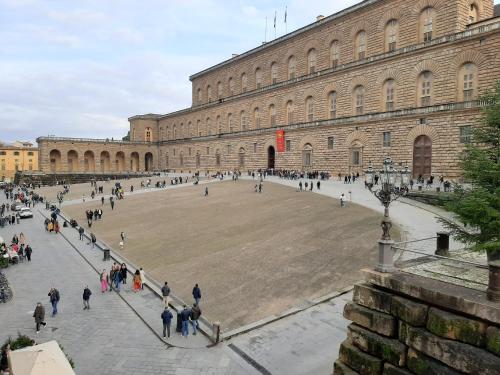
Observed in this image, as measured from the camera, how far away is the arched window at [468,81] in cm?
2970

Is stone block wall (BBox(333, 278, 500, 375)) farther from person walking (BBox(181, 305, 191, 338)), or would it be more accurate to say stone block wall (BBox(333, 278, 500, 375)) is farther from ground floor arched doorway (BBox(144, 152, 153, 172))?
ground floor arched doorway (BBox(144, 152, 153, 172))

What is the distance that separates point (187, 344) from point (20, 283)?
978cm

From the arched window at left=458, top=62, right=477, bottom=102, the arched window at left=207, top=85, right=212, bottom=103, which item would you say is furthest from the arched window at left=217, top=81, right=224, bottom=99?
the arched window at left=458, top=62, right=477, bottom=102

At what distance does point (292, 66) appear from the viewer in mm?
49438

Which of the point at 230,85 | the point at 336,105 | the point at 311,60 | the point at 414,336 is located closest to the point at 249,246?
the point at 414,336

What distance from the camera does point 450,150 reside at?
30266 mm

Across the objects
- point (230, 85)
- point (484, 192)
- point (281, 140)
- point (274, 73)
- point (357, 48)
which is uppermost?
point (230, 85)

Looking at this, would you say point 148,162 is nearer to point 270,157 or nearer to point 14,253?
point 270,157

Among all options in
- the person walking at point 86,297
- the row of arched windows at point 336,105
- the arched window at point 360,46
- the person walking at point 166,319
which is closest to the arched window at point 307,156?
the row of arched windows at point 336,105

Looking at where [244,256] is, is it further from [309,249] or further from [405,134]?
[405,134]

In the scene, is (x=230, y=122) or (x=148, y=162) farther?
(x=148, y=162)

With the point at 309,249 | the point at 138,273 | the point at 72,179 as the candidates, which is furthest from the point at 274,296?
the point at 72,179

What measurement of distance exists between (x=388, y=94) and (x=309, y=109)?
10.8 meters

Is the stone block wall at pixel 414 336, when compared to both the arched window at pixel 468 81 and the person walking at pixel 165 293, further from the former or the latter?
the arched window at pixel 468 81
